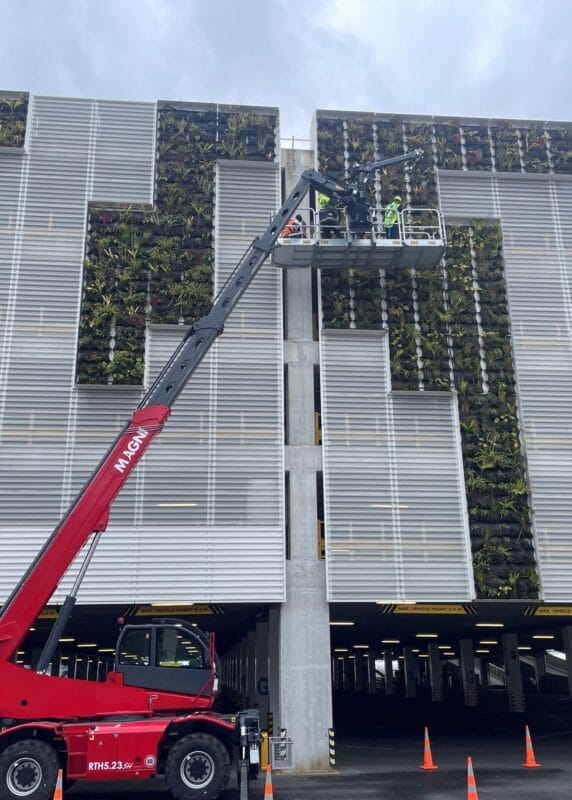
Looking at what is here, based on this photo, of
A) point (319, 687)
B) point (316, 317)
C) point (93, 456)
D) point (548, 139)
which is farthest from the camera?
point (548, 139)

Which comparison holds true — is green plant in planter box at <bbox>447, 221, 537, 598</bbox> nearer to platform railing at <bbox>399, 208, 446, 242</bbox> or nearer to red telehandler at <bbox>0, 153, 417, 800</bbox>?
platform railing at <bbox>399, 208, 446, 242</bbox>

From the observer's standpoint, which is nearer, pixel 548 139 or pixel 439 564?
pixel 439 564

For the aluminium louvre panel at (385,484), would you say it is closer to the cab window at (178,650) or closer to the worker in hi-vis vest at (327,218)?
the worker in hi-vis vest at (327,218)

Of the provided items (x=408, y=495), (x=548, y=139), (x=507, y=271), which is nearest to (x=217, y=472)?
(x=408, y=495)

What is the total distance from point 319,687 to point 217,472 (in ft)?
22.7

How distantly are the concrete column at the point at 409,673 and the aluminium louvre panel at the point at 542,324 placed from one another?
38.0 meters

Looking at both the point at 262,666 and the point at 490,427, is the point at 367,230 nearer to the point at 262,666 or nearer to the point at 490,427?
the point at 490,427

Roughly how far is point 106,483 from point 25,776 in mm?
6126

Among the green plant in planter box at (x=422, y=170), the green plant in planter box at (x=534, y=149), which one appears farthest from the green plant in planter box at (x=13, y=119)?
the green plant in planter box at (x=534, y=149)

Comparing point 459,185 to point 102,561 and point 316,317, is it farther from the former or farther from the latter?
point 102,561

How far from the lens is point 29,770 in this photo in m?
14.6

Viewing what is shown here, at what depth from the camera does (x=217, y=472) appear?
2214 centimetres

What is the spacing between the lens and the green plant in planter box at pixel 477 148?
26.2 meters

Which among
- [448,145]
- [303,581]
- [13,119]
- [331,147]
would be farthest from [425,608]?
[13,119]
